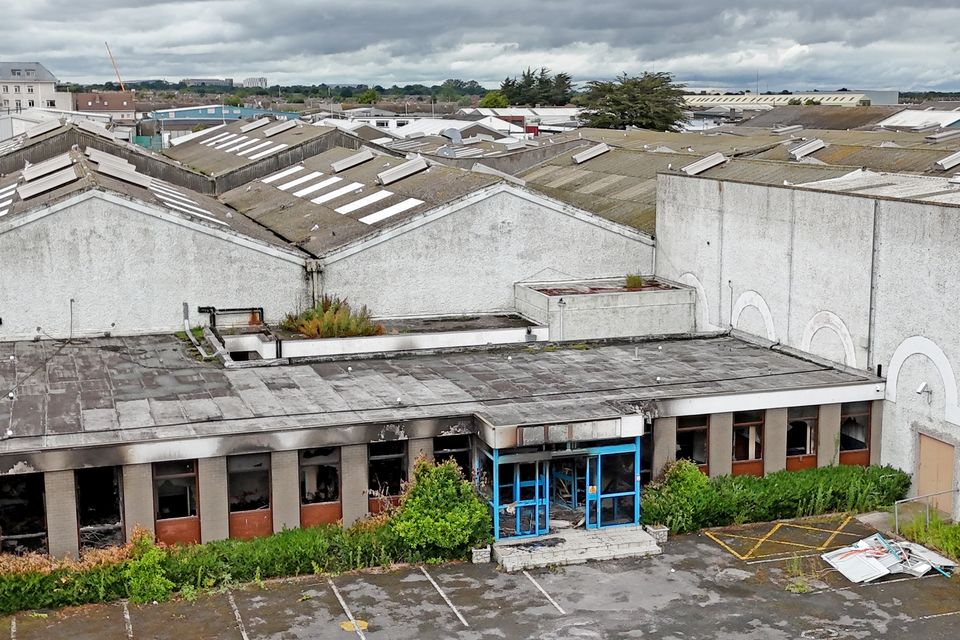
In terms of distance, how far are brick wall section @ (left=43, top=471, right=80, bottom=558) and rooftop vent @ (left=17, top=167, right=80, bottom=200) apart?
16.2 m

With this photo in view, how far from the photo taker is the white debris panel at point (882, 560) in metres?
20.9

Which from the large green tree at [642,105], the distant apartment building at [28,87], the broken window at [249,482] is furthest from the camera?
the distant apartment building at [28,87]

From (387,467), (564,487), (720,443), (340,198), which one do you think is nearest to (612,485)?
(564,487)

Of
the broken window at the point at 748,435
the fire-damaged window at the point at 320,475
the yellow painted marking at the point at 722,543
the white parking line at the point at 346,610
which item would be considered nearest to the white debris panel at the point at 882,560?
the yellow painted marking at the point at 722,543

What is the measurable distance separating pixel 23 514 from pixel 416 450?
24.1 ft

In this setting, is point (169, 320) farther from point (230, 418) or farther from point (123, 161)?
point (123, 161)

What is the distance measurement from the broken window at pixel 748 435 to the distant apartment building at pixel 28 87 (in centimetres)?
13403

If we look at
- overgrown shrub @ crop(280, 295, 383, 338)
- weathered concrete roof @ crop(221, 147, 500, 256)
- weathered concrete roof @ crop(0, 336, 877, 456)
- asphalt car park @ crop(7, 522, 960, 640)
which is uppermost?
weathered concrete roof @ crop(221, 147, 500, 256)

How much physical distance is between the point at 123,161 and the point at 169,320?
21.4m

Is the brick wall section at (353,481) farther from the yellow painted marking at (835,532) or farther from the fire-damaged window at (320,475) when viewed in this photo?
the yellow painted marking at (835,532)

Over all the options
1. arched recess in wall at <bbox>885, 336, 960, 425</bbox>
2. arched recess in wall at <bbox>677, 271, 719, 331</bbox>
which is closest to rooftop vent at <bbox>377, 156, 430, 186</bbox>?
arched recess in wall at <bbox>677, 271, 719, 331</bbox>

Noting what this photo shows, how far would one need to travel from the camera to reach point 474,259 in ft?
110

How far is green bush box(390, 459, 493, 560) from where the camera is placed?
21422mm

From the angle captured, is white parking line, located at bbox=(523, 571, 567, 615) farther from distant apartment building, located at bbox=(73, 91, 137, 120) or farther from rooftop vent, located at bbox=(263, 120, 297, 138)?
distant apartment building, located at bbox=(73, 91, 137, 120)
